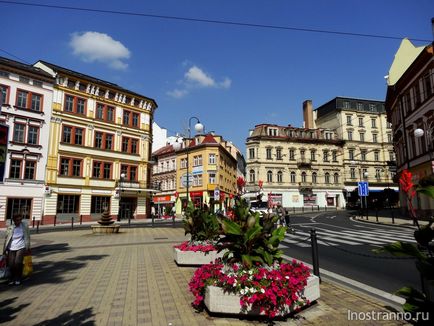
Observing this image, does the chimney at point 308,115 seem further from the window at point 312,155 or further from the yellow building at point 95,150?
the yellow building at point 95,150

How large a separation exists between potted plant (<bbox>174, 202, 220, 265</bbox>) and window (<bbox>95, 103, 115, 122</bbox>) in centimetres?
3013

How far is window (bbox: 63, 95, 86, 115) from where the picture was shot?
111 ft

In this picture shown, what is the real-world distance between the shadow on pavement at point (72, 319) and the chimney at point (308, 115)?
59278mm

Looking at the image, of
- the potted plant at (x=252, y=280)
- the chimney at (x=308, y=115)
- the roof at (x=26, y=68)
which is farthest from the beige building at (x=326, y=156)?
the potted plant at (x=252, y=280)

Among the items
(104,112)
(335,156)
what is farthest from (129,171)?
(335,156)

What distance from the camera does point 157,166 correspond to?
190 feet

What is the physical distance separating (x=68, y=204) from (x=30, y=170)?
5088mm

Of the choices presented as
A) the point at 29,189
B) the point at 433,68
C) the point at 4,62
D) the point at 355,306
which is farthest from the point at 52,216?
the point at 433,68

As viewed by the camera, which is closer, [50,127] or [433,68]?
[433,68]

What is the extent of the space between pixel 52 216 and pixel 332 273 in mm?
30402

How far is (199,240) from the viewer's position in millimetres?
9148

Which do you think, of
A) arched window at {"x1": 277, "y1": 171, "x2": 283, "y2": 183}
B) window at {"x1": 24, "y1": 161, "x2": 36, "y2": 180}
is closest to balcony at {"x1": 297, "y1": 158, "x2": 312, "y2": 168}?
arched window at {"x1": 277, "y1": 171, "x2": 283, "y2": 183}

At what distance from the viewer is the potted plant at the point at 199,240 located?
330 inches

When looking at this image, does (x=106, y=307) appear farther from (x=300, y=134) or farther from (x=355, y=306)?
(x=300, y=134)
